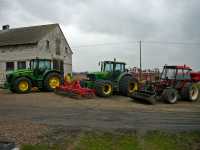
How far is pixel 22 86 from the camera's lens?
77.6 ft

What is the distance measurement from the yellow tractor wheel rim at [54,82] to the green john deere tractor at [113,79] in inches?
103

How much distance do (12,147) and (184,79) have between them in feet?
52.6

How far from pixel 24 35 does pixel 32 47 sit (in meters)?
3.12

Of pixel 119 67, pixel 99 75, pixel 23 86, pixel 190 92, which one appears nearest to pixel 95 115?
pixel 99 75

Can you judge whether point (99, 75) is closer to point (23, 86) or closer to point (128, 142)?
point (23, 86)

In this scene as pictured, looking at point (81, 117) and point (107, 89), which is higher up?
point (107, 89)

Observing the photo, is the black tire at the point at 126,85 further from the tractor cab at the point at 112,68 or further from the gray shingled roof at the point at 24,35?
the gray shingled roof at the point at 24,35

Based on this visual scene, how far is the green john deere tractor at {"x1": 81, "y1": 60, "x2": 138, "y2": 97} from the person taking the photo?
861 inches

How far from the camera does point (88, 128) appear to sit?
1138cm

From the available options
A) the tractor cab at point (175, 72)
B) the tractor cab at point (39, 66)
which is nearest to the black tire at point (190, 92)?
the tractor cab at point (175, 72)

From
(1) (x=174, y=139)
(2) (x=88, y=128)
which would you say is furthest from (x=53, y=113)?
(1) (x=174, y=139)

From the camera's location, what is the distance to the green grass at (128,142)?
355 inches

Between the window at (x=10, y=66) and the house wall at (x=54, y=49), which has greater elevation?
the house wall at (x=54, y=49)

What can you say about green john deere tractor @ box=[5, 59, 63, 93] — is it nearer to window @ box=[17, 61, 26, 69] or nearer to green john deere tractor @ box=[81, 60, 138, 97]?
green john deere tractor @ box=[81, 60, 138, 97]
